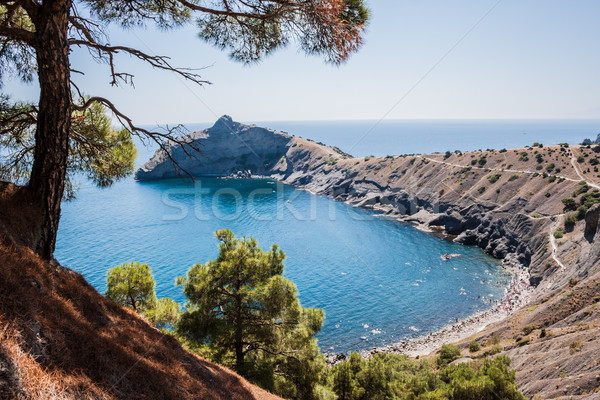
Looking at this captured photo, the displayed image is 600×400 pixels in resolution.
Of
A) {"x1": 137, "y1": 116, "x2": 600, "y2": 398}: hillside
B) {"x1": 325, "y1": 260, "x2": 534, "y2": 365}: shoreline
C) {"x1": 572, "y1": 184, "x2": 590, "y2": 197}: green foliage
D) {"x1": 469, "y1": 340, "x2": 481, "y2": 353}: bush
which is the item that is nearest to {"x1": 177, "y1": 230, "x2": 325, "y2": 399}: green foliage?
{"x1": 137, "y1": 116, "x2": 600, "y2": 398}: hillside

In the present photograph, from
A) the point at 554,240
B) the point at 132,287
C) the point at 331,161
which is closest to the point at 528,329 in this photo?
the point at 554,240

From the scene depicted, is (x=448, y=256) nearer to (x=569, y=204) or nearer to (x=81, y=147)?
(x=569, y=204)

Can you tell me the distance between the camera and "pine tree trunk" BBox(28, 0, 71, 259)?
582 centimetres

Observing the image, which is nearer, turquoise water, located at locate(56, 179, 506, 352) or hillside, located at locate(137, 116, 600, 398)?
hillside, located at locate(137, 116, 600, 398)

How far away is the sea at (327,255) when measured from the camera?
38.3 meters

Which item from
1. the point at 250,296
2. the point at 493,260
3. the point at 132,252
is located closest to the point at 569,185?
the point at 493,260

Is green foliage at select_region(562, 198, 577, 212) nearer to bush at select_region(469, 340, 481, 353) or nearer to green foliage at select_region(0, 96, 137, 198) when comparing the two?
bush at select_region(469, 340, 481, 353)

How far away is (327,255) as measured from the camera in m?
55.1

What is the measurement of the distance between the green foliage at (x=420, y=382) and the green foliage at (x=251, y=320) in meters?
4.65

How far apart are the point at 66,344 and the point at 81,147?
6.29m

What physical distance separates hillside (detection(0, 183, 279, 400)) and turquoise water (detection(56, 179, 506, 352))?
2918cm

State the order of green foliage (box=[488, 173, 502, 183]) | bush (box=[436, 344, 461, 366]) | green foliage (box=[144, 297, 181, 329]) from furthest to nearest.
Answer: green foliage (box=[488, 173, 502, 183]) < bush (box=[436, 344, 461, 366]) < green foliage (box=[144, 297, 181, 329])

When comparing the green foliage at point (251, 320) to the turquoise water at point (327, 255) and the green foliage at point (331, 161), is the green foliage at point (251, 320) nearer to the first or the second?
the turquoise water at point (327, 255)

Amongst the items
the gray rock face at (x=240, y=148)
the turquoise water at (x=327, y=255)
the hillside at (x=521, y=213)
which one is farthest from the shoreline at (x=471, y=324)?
the gray rock face at (x=240, y=148)
